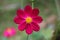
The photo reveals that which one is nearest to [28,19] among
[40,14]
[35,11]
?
[35,11]

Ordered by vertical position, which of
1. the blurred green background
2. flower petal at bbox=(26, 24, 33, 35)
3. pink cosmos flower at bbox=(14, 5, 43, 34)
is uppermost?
the blurred green background

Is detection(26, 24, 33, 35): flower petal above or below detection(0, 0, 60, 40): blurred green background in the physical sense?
below

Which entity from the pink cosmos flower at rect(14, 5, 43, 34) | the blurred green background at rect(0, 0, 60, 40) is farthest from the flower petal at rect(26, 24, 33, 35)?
the blurred green background at rect(0, 0, 60, 40)

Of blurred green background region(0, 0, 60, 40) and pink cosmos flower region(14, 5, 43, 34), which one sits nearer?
pink cosmos flower region(14, 5, 43, 34)

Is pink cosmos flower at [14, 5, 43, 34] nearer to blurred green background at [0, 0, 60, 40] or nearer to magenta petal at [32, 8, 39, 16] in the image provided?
magenta petal at [32, 8, 39, 16]

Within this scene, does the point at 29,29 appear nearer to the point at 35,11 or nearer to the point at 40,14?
the point at 35,11

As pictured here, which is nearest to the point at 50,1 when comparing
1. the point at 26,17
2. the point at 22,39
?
the point at 22,39

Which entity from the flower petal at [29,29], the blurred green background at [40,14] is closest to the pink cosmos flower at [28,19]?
the flower petal at [29,29]

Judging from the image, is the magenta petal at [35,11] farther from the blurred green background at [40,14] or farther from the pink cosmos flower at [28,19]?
the blurred green background at [40,14]
